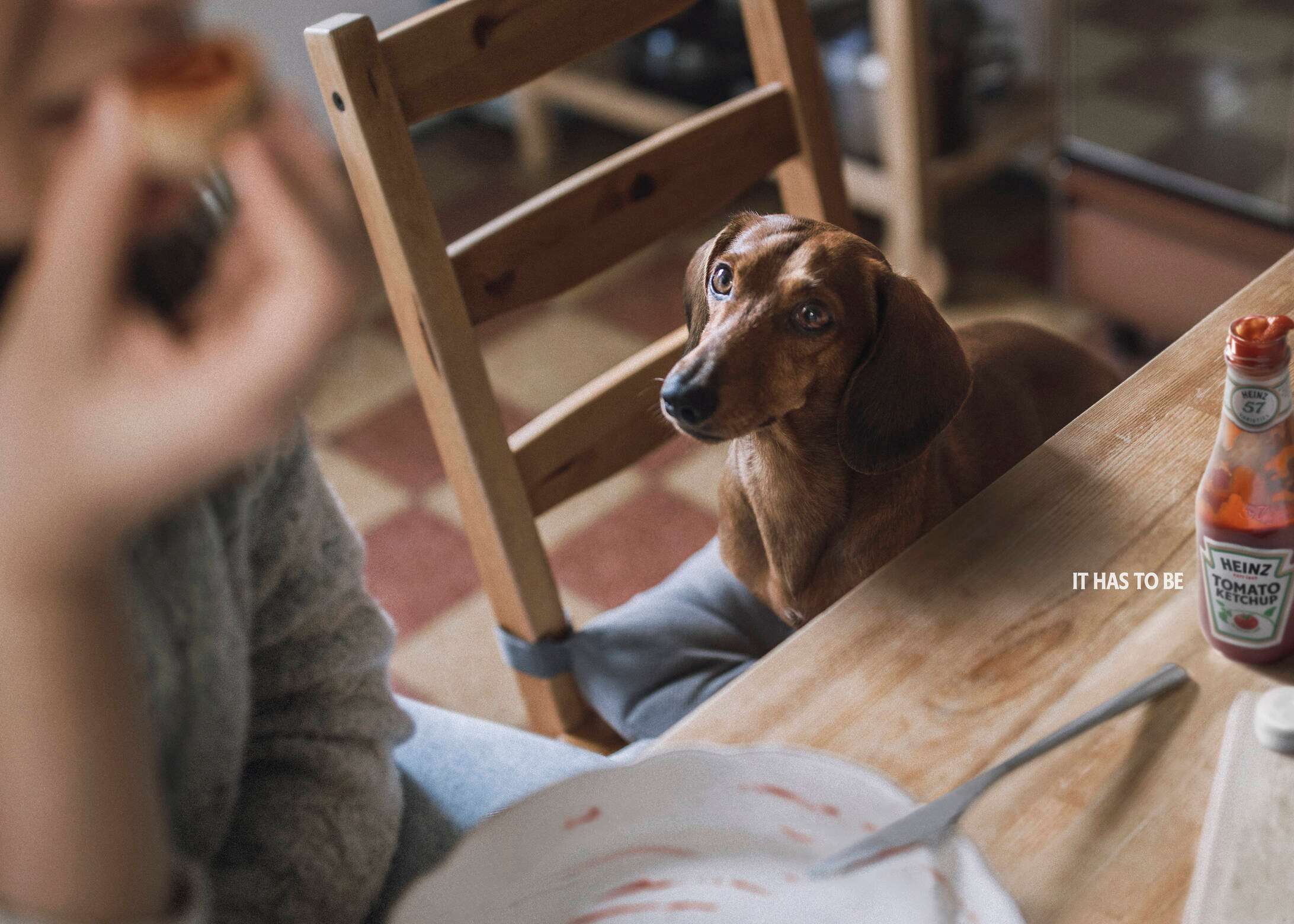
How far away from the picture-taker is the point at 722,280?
584 mm

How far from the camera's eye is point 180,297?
0.28 meters

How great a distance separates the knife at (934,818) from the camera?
0.49 metres

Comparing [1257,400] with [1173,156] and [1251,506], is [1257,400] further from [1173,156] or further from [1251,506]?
[1173,156]

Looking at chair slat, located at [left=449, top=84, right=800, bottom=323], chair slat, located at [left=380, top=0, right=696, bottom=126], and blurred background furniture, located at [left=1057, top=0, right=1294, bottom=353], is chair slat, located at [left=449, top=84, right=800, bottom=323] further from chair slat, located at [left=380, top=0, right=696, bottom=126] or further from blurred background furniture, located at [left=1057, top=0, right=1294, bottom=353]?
blurred background furniture, located at [left=1057, top=0, right=1294, bottom=353]

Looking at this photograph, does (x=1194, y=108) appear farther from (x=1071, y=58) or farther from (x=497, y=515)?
(x=497, y=515)

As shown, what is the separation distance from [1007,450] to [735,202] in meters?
0.36

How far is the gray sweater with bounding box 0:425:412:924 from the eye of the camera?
1.24ft

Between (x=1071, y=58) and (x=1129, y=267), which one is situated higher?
(x=1071, y=58)

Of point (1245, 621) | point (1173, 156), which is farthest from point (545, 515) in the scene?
point (1173, 156)

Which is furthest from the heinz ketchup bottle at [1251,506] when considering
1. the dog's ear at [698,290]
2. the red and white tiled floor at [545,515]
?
the red and white tiled floor at [545,515]

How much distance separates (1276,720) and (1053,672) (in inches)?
4.0

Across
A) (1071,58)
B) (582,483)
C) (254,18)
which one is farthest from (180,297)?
(1071,58)

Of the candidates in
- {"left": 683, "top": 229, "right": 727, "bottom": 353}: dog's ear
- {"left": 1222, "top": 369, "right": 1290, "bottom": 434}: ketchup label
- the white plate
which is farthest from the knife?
{"left": 683, "top": 229, "right": 727, "bottom": 353}: dog's ear

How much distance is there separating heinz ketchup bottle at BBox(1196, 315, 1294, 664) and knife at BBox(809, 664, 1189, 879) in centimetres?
7
